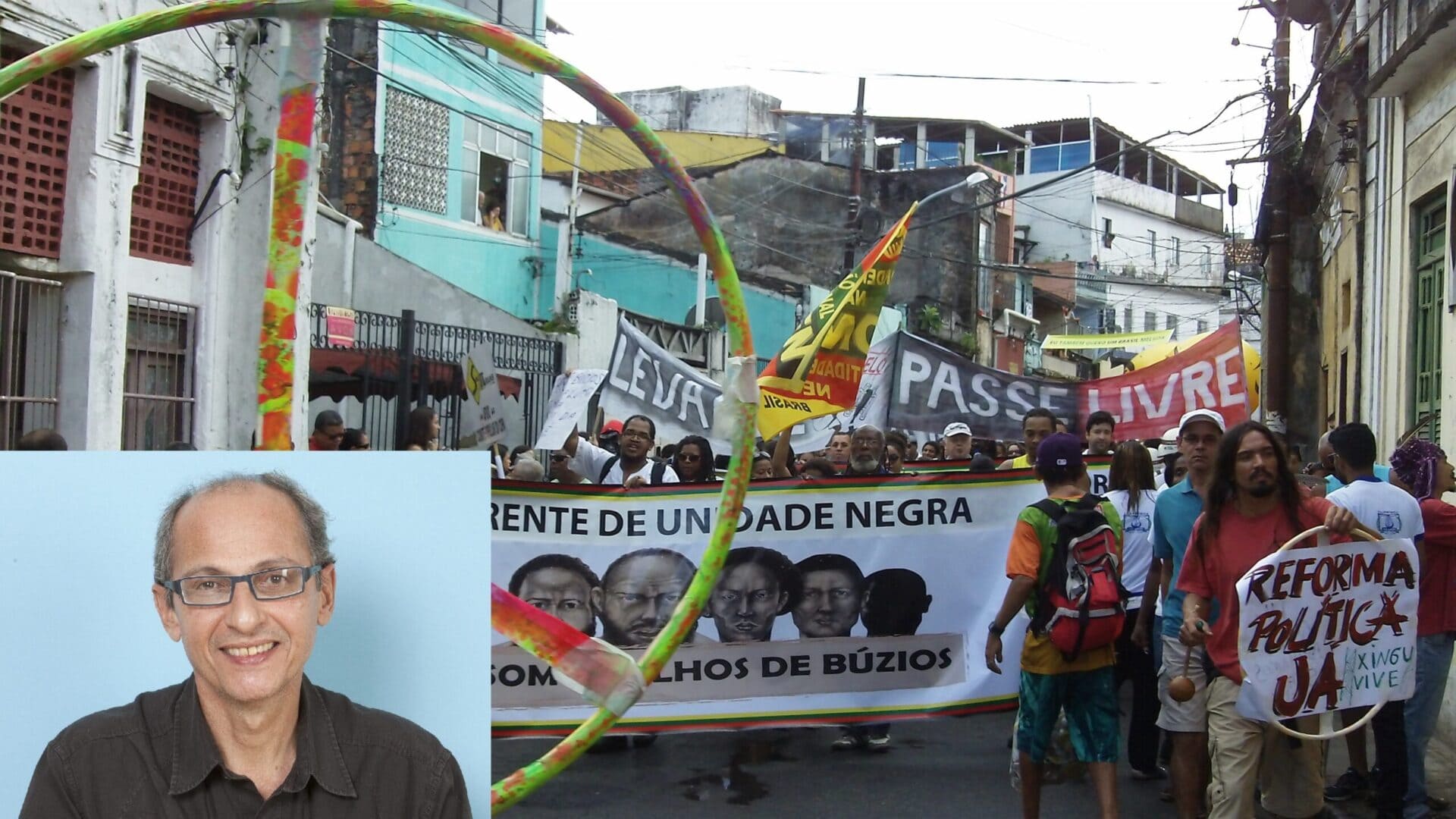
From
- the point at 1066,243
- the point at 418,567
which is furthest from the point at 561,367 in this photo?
the point at 1066,243

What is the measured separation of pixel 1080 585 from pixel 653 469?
11.4ft

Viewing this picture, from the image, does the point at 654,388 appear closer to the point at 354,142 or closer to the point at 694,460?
the point at 694,460

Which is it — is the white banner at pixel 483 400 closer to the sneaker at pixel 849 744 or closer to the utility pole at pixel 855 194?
the sneaker at pixel 849 744

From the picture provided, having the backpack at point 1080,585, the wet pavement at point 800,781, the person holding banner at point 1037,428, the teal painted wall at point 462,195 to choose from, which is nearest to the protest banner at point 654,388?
the person holding banner at point 1037,428

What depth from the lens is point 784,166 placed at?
39062 millimetres

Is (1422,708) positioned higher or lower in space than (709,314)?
lower

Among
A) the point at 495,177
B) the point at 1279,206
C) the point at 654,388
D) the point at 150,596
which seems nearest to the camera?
the point at 150,596

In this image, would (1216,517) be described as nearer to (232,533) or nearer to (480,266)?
(232,533)

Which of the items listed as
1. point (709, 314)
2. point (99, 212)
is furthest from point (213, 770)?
point (709, 314)

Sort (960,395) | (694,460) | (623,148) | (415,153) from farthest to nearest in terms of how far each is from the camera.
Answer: (623,148) → (415,153) → (960,395) → (694,460)

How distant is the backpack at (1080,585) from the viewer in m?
5.49

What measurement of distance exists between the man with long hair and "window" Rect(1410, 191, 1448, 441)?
550 centimetres

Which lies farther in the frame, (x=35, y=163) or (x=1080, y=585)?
(x=35, y=163)

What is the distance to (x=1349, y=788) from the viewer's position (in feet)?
22.0
